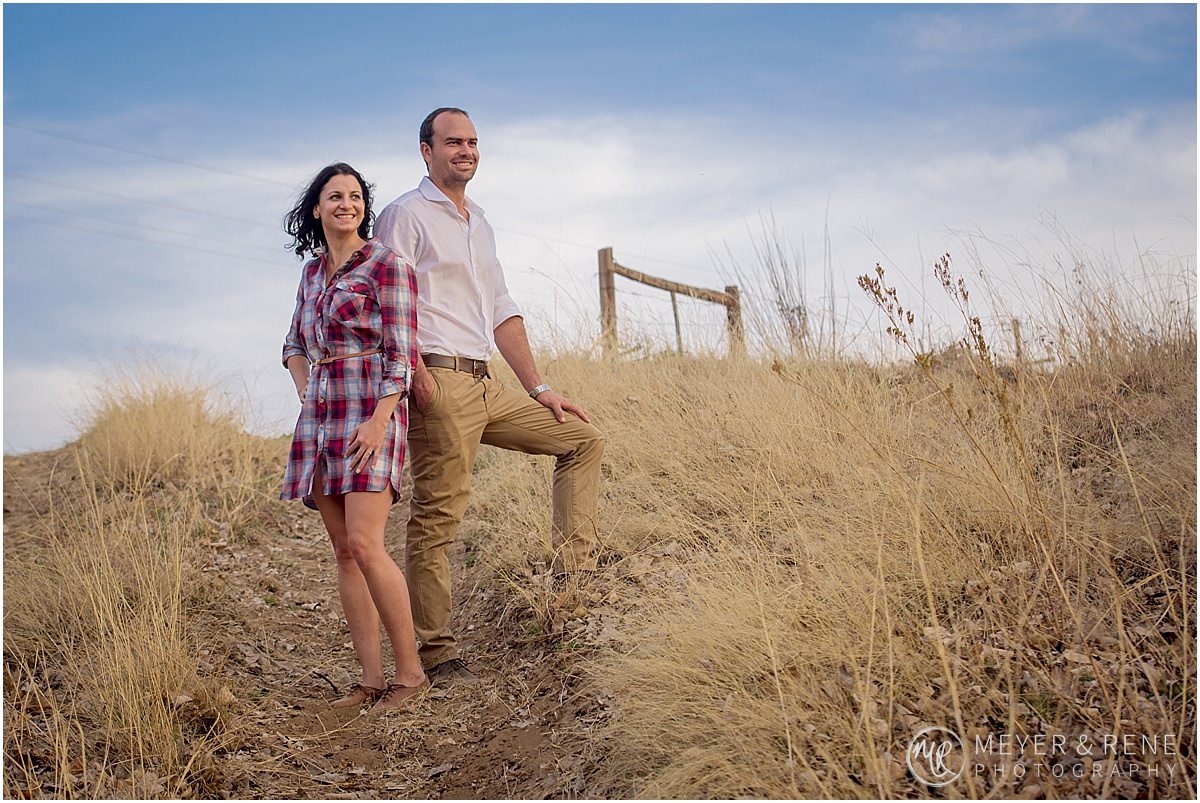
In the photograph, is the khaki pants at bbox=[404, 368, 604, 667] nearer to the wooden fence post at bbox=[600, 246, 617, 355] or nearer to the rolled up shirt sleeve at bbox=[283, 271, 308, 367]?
the rolled up shirt sleeve at bbox=[283, 271, 308, 367]

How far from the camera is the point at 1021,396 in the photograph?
5.63m

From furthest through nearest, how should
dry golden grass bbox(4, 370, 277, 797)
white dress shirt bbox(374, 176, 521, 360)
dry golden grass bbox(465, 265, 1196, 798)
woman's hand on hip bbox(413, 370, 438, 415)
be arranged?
white dress shirt bbox(374, 176, 521, 360), woman's hand on hip bbox(413, 370, 438, 415), dry golden grass bbox(4, 370, 277, 797), dry golden grass bbox(465, 265, 1196, 798)

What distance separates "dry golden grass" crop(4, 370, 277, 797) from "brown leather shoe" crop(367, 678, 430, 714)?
1.99 feet

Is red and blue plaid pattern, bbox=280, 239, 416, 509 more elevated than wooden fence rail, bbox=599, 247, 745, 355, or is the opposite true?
wooden fence rail, bbox=599, 247, 745, 355

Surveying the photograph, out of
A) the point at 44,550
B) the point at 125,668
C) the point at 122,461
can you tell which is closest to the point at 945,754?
the point at 125,668

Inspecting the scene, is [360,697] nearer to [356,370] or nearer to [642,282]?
Answer: [356,370]

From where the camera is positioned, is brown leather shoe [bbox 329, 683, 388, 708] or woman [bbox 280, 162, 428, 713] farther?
brown leather shoe [bbox 329, 683, 388, 708]

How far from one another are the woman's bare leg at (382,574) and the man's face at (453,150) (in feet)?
4.94

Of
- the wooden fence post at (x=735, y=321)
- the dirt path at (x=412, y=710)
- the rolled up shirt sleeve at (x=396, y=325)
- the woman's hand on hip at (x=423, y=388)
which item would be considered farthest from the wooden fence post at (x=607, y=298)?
the rolled up shirt sleeve at (x=396, y=325)

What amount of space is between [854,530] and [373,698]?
2289mm

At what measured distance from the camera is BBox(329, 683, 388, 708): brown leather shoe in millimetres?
4285

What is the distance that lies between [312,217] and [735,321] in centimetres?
547

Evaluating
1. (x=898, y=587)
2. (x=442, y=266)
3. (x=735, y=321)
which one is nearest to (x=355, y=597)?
(x=442, y=266)

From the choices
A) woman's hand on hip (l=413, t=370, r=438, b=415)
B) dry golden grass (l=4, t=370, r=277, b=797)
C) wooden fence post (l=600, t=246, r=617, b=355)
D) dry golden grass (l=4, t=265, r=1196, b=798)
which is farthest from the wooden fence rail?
woman's hand on hip (l=413, t=370, r=438, b=415)
